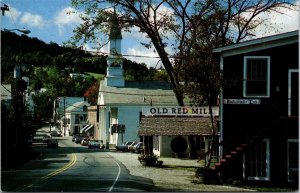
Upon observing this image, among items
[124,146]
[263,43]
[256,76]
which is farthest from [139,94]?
[263,43]

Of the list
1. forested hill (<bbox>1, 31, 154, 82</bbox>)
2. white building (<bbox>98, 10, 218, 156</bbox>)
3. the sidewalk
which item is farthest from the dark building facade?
forested hill (<bbox>1, 31, 154, 82</bbox>)

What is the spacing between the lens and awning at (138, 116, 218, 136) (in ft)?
99.8

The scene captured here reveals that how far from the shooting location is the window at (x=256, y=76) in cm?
2208

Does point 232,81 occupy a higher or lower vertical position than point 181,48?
lower

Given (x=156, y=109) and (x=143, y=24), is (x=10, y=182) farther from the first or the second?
(x=143, y=24)

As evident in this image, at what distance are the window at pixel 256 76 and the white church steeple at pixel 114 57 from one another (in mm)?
10382

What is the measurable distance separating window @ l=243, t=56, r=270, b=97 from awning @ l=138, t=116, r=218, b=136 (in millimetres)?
8013

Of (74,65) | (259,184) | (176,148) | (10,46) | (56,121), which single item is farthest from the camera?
(56,121)

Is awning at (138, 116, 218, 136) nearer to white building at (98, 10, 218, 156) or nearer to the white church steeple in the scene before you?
white building at (98, 10, 218, 156)

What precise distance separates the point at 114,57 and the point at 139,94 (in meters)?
7.62

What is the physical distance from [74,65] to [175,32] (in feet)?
22.1

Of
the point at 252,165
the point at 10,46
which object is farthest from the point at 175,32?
the point at 252,165

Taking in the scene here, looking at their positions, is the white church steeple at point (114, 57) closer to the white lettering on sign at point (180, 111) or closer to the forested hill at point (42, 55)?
the forested hill at point (42, 55)

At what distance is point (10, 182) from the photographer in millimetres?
22172
